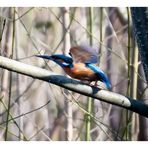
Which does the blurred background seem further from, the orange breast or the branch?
the branch

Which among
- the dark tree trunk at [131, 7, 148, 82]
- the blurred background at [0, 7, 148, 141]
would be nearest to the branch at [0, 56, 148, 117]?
the dark tree trunk at [131, 7, 148, 82]

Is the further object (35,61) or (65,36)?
(35,61)

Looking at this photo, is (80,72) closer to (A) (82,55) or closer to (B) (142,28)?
(A) (82,55)

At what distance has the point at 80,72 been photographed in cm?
90

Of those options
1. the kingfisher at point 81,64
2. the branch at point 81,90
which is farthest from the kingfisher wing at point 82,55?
the branch at point 81,90

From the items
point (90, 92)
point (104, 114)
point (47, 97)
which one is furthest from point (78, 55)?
point (47, 97)

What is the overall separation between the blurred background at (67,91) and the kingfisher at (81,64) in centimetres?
22

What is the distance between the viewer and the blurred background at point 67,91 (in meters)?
1.23

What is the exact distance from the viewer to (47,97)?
5.82ft

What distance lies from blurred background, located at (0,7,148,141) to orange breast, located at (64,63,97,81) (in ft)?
0.80

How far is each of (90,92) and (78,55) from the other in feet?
0.50

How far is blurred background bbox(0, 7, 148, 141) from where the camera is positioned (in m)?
1.23

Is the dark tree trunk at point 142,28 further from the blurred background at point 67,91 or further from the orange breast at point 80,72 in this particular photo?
the blurred background at point 67,91
